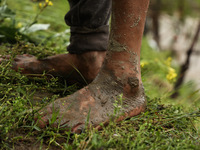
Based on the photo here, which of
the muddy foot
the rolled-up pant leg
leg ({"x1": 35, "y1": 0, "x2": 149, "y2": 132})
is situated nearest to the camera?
the muddy foot

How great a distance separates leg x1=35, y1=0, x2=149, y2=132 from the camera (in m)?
1.38

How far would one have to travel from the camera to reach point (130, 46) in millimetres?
1475

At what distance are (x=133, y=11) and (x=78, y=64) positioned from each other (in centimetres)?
55

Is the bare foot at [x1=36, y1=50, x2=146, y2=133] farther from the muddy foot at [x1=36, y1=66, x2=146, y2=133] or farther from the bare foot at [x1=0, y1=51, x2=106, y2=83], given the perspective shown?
the bare foot at [x1=0, y1=51, x2=106, y2=83]

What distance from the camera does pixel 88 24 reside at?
1.74m

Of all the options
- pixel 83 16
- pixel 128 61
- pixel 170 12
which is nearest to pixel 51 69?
pixel 83 16

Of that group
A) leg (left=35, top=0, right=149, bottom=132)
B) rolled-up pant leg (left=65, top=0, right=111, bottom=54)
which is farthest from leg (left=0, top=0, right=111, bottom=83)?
leg (left=35, top=0, right=149, bottom=132)

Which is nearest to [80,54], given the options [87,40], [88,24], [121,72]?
[87,40]

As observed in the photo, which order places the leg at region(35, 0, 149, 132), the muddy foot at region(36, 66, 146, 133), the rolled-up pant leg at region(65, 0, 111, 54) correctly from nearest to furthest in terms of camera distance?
the muddy foot at region(36, 66, 146, 133) → the leg at region(35, 0, 149, 132) → the rolled-up pant leg at region(65, 0, 111, 54)

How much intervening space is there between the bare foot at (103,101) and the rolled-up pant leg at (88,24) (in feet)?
1.03

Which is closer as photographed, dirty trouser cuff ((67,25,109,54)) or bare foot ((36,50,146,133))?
bare foot ((36,50,146,133))

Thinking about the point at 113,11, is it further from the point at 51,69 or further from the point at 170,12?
the point at 170,12

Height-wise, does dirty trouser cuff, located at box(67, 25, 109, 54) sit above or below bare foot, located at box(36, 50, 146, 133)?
above

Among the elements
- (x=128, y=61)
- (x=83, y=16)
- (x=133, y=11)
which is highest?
(x=133, y=11)
